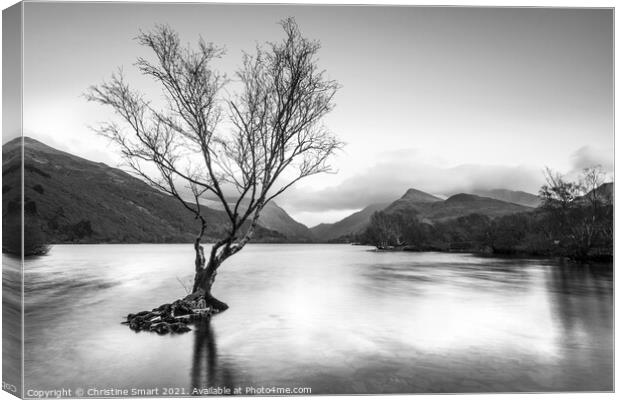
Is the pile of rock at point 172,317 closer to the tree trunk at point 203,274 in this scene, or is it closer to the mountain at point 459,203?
the tree trunk at point 203,274

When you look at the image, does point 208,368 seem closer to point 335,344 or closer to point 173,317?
point 173,317

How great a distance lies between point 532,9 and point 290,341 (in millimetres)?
7251

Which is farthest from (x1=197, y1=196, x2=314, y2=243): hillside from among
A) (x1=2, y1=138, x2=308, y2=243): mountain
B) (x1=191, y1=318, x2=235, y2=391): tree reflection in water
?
(x1=191, y1=318, x2=235, y2=391): tree reflection in water

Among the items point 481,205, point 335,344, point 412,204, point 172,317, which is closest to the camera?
point 335,344

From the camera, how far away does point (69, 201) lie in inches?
538

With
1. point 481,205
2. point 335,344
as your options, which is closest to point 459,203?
point 481,205

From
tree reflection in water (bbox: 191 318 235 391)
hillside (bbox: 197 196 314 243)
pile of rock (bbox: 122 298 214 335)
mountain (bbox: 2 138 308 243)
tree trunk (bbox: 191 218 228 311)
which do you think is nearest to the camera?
tree reflection in water (bbox: 191 318 235 391)

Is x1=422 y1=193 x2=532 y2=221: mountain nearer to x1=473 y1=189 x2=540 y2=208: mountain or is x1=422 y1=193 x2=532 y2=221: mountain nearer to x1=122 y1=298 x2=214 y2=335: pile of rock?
x1=473 y1=189 x2=540 y2=208: mountain

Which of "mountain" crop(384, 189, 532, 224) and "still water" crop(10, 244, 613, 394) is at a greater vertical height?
"mountain" crop(384, 189, 532, 224)

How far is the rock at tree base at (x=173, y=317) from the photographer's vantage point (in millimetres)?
6949

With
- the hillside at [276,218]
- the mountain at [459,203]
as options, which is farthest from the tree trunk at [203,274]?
the mountain at [459,203]

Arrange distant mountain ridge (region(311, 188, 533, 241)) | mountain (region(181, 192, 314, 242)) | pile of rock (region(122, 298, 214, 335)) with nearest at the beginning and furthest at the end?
1. pile of rock (region(122, 298, 214, 335))
2. mountain (region(181, 192, 314, 242))
3. distant mountain ridge (region(311, 188, 533, 241))

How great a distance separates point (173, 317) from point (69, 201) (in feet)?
30.4

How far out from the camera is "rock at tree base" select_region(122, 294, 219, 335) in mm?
6949
